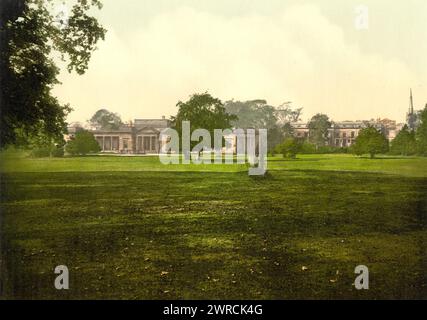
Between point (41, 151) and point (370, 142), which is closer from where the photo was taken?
point (370, 142)

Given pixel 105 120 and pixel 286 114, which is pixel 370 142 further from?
pixel 105 120

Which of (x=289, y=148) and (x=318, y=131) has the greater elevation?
(x=318, y=131)

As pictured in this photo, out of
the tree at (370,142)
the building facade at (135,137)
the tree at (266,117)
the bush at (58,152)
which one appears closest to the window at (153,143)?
the building facade at (135,137)

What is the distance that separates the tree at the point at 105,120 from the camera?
6684 mm

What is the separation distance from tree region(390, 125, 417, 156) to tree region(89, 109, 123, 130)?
4.42 metres

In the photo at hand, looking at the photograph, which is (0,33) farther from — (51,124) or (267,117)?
(267,117)

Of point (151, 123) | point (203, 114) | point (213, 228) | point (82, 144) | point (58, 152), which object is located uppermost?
point (203, 114)

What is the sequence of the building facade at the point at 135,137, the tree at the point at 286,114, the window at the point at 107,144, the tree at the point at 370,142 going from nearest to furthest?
1. the tree at the point at 286,114
2. the tree at the point at 370,142
3. the building facade at the point at 135,137
4. the window at the point at 107,144

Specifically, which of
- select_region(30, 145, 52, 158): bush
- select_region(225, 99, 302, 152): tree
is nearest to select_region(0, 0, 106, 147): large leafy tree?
select_region(30, 145, 52, 158): bush

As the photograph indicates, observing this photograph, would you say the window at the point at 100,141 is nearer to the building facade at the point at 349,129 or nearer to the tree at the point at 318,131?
the building facade at the point at 349,129

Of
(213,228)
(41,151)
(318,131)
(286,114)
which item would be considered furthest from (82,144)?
(318,131)

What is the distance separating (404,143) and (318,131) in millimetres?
1344

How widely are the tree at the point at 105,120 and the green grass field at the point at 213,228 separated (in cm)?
53

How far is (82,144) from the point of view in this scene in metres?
6.86
